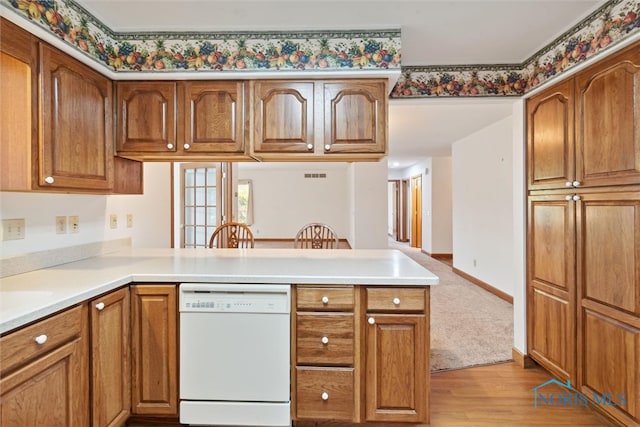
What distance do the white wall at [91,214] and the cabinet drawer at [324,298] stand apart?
150 cm

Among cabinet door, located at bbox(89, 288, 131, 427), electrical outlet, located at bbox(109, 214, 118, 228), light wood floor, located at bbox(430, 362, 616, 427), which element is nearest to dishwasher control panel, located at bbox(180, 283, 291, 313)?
cabinet door, located at bbox(89, 288, 131, 427)

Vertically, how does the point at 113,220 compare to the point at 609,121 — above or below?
below

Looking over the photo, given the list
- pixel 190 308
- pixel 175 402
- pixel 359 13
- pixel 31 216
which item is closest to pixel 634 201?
pixel 359 13

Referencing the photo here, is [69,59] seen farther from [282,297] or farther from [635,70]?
[635,70]

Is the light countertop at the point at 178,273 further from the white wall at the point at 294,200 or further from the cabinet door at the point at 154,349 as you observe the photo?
the white wall at the point at 294,200

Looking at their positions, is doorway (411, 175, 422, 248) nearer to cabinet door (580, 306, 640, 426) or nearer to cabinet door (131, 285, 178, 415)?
cabinet door (580, 306, 640, 426)

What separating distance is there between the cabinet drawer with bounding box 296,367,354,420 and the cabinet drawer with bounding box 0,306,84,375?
1068mm

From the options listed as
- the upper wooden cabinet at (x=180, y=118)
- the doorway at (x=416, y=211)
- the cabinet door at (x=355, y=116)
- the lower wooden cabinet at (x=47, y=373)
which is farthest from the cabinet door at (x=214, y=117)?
the doorway at (x=416, y=211)

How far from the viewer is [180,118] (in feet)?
6.63

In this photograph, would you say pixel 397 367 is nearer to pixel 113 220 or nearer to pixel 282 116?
pixel 282 116

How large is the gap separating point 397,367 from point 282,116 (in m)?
1.61

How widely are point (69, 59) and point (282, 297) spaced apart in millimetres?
1714

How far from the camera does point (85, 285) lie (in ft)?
4.83

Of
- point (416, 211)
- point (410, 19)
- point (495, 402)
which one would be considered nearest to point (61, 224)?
point (410, 19)
